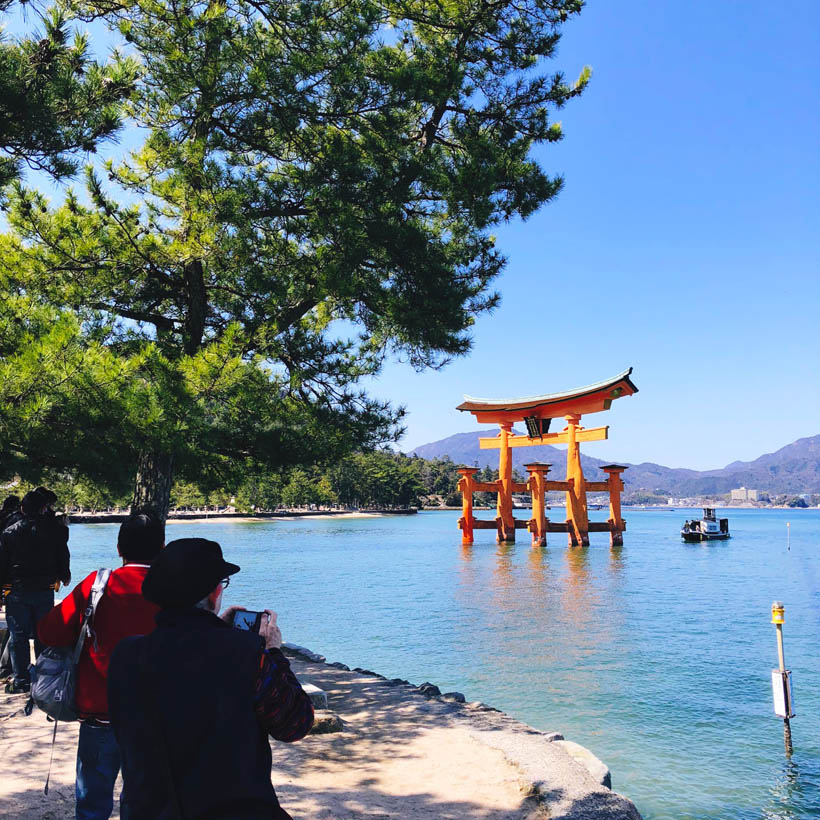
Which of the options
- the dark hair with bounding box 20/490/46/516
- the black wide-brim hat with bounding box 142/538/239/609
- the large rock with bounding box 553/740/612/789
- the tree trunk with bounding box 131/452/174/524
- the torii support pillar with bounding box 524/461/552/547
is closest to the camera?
the black wide-brim hat with bounding box 142/538/239/609

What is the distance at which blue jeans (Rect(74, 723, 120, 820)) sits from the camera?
2.46 m

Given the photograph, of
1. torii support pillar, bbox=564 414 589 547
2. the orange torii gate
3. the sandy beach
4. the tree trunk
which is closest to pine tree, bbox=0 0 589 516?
the tree trunk

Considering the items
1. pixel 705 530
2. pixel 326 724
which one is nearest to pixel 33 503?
pixel 326 724

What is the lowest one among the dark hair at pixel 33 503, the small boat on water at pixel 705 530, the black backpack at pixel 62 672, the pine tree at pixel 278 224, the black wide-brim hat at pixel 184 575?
the small boat on water at pixel 705 530

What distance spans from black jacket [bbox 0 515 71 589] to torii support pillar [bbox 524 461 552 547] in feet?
93.3

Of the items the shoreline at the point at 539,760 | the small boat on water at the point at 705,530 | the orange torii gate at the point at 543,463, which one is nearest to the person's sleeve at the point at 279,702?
the shoreline at the point at 539,760

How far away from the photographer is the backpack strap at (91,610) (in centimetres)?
244

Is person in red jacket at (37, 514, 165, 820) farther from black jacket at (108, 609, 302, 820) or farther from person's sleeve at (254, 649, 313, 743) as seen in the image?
person's sleeve at (254, 649, 313, 743)

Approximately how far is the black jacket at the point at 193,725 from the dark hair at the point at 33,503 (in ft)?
12.5

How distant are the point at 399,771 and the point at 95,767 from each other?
2357 mm

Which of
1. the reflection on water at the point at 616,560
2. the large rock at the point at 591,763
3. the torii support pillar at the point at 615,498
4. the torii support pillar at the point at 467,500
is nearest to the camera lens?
the large rock at the point at 591,763

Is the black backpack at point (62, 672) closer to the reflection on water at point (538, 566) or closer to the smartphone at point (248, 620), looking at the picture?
the smartphone at point (248, 620)

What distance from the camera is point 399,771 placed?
4.33 meters

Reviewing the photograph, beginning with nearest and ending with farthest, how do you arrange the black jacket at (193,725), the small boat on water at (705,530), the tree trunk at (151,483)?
the black jacket at (193,725) < the tree trunk at (151,483) < the small boat on water at (705,530)
